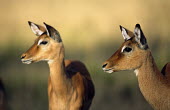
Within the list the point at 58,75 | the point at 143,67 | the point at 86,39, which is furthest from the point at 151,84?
the point at 86,39

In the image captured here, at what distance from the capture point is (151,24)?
15453 millimetres

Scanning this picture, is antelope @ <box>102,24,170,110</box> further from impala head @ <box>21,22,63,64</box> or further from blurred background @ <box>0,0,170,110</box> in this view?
blurred background @ <box>0,0,170,110</box>

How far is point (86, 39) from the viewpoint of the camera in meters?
15.3

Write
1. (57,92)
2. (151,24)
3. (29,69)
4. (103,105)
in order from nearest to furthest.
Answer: (57,92) < (103,105) < (29,69) < (151,24)

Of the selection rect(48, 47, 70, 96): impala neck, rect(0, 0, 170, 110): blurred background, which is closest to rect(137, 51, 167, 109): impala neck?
rect(48, 47, 70, 96): impala neck

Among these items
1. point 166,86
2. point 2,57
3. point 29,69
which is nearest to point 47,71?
point 29,69

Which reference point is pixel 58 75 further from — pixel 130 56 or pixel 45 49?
pixel 130 56

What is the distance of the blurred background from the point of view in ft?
42.5

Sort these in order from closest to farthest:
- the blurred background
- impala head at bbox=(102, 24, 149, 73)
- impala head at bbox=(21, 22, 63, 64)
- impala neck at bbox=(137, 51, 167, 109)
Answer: impala neck at bbox=(137, 51, 167, 109), impala head at bbox=(102, 24, 149, 73), impala head at bbox=(21, 22, 63, 64), the blurred background

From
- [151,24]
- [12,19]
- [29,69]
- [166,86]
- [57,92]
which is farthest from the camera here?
[12,19]

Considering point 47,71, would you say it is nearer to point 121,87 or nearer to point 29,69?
point 29,69

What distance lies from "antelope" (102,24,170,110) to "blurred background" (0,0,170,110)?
143 inches

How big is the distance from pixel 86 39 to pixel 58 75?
19.2 ft

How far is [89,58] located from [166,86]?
591cm
